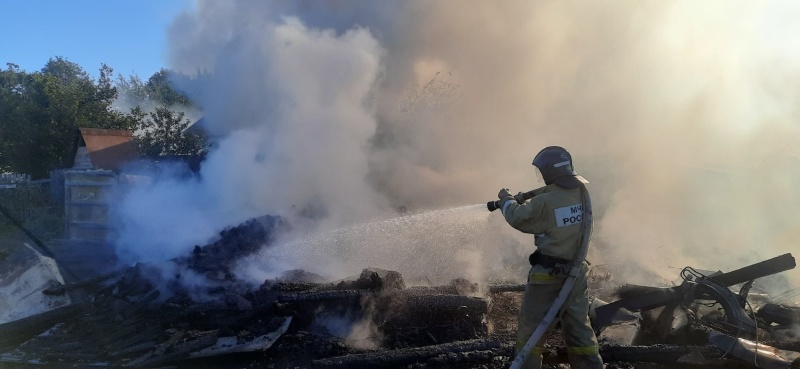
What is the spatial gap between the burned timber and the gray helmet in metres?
1.65

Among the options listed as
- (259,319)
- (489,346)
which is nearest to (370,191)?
(259,319)

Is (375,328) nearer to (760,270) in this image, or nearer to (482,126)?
(760,270)

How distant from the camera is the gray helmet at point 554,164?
4105 mm

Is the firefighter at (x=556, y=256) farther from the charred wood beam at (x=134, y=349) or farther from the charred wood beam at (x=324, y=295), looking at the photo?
the charred wood beam at (x=134, y=349)

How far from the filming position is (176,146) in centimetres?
1602

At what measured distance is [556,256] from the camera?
13.3 ft

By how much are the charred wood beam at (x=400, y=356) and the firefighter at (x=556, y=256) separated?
3.16 ft

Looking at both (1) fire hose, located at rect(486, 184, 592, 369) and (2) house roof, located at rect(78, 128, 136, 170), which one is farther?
(2) house roof, located at rect(78, 128, 136, 170)

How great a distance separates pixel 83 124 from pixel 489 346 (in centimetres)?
1992

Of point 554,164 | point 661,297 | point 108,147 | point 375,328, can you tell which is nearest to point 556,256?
point 554,164

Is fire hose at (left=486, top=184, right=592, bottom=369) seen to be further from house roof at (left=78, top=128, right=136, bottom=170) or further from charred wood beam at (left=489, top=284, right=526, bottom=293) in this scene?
house roof at (left=78, top=128, right=136, bottom=170)

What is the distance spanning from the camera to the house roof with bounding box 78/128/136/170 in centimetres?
1347

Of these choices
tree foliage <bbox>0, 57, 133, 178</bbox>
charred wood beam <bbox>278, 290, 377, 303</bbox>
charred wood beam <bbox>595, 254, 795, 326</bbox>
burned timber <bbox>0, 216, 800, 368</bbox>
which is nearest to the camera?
burned timber <bbox>0, 216, 800, 368</bbox>

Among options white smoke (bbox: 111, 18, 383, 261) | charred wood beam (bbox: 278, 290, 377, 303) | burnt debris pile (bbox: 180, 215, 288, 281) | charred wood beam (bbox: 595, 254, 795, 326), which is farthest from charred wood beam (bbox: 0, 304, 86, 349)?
charred wood beam (bbox: 595, 254, 795, 326)
